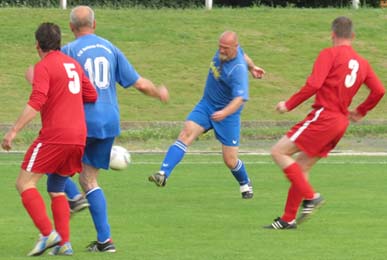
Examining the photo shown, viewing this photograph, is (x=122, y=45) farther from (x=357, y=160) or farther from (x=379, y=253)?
(x=379, y=253)

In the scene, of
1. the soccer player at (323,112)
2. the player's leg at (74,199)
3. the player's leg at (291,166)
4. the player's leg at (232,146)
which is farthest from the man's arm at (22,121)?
the player's leg at (232,146)

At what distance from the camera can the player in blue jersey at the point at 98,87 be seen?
1061 cm

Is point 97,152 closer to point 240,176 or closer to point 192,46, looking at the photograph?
point 240,176

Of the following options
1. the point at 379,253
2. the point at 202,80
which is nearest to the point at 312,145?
the point at 379,253

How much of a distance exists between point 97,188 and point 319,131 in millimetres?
2302

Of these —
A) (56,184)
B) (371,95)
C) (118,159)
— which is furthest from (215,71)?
(56,184)

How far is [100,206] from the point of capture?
10469 millimetres

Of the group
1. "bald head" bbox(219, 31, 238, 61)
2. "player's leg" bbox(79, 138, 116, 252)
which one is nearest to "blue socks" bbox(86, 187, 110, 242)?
"player's leg" bbox(79, 138, 116, 252)

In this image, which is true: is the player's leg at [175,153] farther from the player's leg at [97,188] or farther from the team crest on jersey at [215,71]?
the player's leg at [97,188]

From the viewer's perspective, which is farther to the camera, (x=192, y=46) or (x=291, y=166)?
(x=192, y=46)

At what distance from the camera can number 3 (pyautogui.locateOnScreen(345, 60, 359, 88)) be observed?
11781 mm

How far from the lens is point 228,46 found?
1385 cm

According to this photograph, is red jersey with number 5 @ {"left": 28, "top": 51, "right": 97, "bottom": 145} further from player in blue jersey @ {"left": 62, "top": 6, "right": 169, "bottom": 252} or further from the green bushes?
the green bushes

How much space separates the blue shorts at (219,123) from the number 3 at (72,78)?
4.60m
